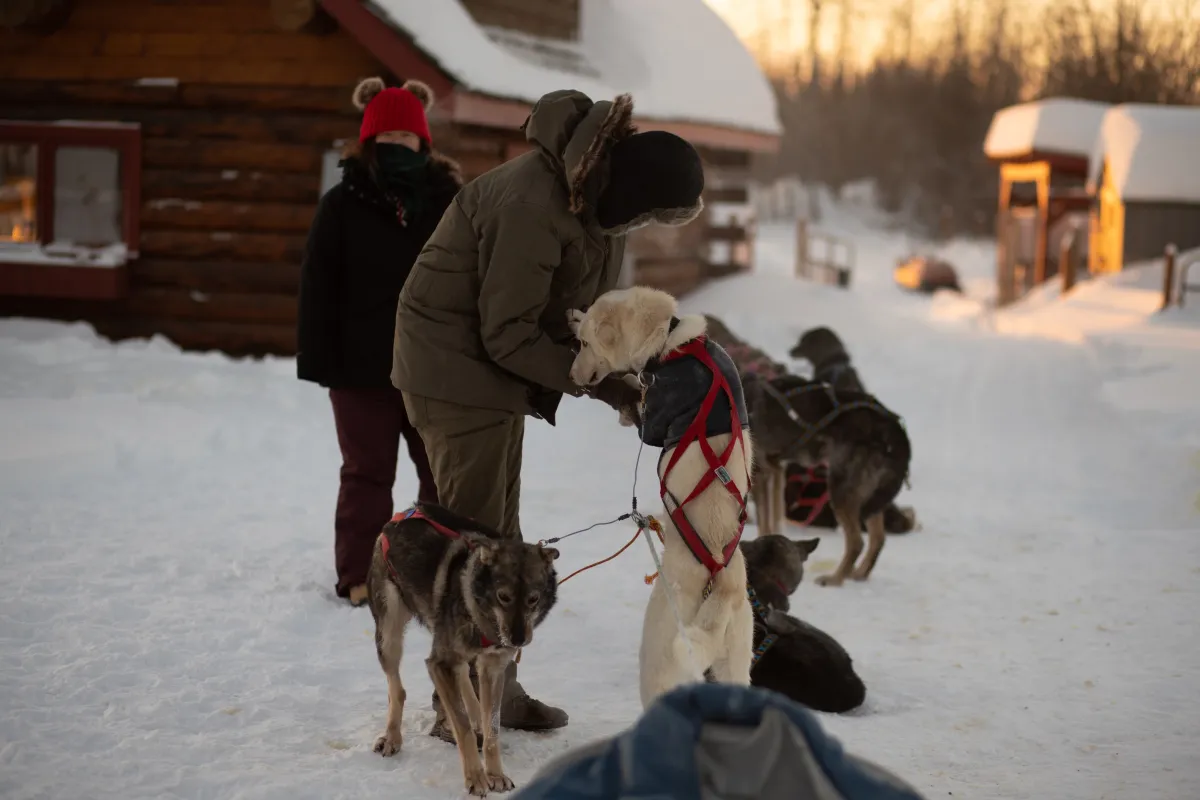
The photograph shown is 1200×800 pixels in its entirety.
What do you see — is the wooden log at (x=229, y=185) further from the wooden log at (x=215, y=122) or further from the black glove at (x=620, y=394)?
the black glove at (x=620, y=394)

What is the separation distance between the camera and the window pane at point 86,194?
458 inches

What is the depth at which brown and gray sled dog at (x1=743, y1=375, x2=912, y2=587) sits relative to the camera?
6.47 m

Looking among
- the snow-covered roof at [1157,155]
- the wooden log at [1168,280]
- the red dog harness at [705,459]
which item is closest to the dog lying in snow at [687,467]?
the red dog harness at [705,459]

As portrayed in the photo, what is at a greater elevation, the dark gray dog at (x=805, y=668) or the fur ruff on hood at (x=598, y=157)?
the fur ruff on hood at (x=598, y=157)

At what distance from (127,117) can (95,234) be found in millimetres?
1194

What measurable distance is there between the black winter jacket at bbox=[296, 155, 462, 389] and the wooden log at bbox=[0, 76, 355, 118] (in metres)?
6.05

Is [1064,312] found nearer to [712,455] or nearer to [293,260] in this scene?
[293,260]

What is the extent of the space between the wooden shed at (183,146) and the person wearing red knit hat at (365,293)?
557 cm

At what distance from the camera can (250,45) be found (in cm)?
1120

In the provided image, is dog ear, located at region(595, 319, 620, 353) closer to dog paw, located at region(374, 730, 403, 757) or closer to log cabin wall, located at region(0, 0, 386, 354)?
dog paw, located at region(374, 730, 403, 757)

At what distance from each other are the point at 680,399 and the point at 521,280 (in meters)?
0.60

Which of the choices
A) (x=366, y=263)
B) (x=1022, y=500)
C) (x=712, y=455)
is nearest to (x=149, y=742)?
(x=712, y=455)

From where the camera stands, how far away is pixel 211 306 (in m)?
11.7

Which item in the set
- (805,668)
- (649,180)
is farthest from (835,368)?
(649,180)
